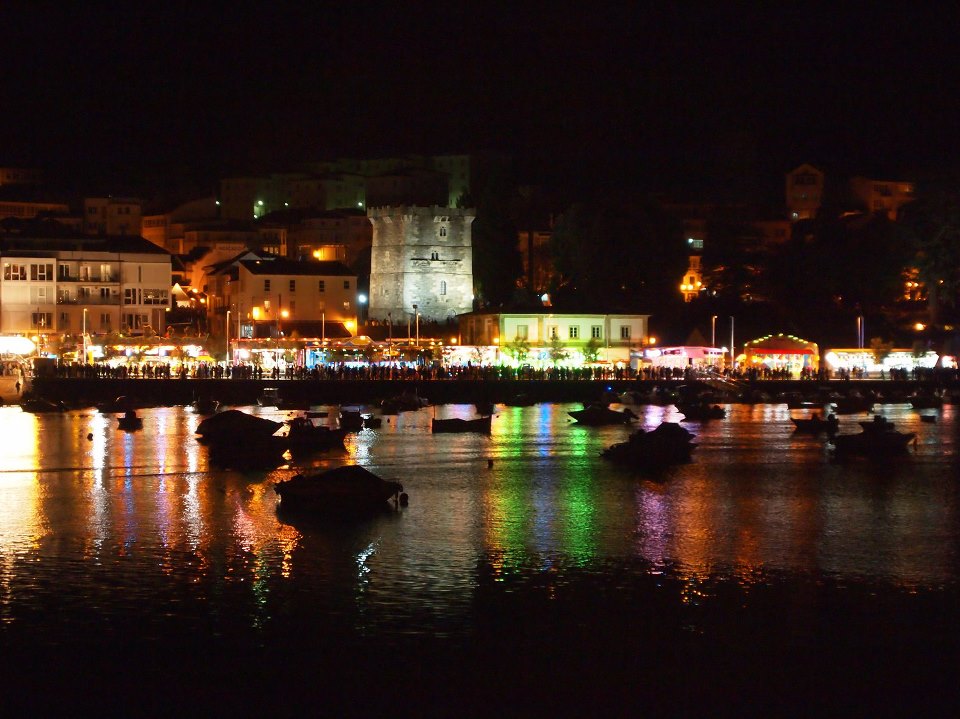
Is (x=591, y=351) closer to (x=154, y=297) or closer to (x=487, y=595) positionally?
(x=154, y=297)

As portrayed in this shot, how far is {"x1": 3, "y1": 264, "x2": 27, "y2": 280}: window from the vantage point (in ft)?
258

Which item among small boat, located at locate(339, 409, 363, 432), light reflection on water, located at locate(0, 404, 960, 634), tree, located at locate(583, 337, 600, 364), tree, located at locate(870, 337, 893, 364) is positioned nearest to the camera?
light reflection on water, located at locate(0, 404, 960, 634)

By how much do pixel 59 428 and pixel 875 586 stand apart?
4158cm

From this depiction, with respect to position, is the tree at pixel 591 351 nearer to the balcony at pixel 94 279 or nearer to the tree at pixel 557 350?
the tree at pixel 557 350

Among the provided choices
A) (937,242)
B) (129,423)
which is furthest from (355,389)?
(937,242)

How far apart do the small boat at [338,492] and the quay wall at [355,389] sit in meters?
37.0

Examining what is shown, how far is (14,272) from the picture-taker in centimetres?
7875

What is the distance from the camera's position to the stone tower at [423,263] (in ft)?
300

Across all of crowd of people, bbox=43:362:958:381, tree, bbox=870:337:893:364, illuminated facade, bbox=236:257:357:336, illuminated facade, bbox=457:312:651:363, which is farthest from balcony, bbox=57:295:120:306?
tree, bbox=870:337:893:364

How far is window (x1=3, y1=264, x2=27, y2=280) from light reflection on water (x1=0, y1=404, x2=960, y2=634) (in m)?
32.5

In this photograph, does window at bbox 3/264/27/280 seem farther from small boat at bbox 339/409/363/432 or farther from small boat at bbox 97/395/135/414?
small boat at bbox 339/409/363/432

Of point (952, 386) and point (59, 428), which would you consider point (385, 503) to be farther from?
point (952, 386)

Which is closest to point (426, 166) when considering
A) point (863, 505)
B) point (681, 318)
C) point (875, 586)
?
point (681, 318)

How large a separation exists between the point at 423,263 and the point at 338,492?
2447 inches
